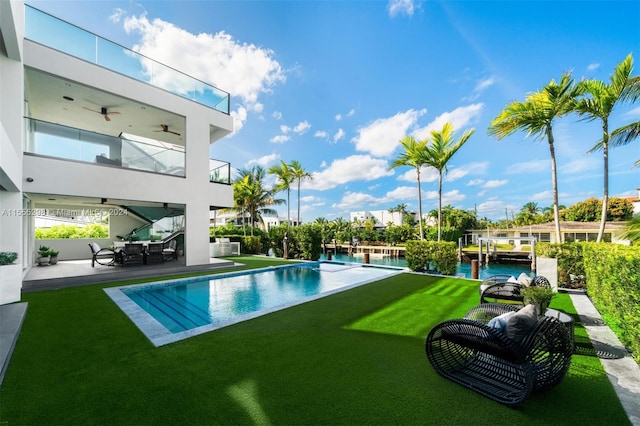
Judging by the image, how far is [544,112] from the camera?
8.67 metres

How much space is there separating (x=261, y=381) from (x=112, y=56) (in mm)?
12180

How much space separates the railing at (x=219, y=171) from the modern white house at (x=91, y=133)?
0.15 feet

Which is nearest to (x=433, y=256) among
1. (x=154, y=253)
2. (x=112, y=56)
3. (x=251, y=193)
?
(x=154, y=253)

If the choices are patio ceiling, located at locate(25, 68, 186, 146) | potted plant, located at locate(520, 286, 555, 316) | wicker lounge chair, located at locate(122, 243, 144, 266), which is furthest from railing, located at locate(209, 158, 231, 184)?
A: potted plant, located at locate(520, 286, 555, 316)

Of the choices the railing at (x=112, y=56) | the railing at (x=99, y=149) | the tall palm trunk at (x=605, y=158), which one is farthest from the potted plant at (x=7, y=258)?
the tall palm trunk at (x=605, y=158)

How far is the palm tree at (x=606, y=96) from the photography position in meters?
7.60

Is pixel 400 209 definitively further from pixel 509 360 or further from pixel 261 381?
pixel 261 381

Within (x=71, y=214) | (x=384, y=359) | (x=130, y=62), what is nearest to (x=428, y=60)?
(x=130, y=62)

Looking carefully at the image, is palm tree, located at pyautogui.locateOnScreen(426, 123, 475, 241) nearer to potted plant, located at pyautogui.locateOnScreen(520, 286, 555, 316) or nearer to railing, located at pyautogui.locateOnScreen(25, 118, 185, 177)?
potted plant, located at pyautogui.locateOnScreen(520, 286, 555, 316)

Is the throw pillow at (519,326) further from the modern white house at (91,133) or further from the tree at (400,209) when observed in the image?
the tree at (400,209)

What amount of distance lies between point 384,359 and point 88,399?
3.30 m

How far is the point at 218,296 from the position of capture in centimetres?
795

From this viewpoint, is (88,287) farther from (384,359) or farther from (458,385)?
(458,385)

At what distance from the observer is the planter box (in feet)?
18.7
